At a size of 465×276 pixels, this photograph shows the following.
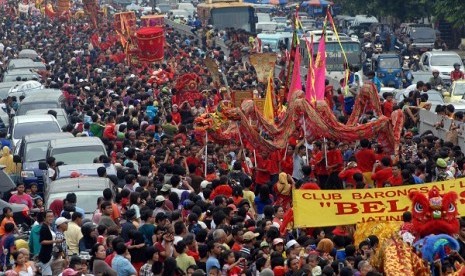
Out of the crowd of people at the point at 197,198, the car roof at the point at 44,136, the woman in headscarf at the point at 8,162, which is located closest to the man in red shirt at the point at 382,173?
the crowd of people at the point at 197,198

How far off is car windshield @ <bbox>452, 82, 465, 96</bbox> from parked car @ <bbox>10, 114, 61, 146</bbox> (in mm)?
8894

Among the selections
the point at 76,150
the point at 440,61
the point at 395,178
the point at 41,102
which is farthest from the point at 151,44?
the point at 395,178

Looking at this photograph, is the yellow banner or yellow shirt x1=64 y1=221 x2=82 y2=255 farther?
yellow shirt x1=64 y1=221 x2=82 y2=255

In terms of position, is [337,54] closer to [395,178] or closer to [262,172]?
[262,172]

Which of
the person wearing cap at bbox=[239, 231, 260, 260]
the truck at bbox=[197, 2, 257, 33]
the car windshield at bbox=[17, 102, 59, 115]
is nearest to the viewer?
the person wearing cap at bbox=[239, 231, 260, 260]

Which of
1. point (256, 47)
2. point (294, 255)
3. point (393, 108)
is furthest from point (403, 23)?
point (294, 255)

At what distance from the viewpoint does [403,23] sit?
212 ft

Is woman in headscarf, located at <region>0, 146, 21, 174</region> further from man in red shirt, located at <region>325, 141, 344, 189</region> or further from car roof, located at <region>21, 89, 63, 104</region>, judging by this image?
car roof, located at <region>21, 89, 63, 104</region>

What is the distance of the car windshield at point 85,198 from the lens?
2106 centimetres

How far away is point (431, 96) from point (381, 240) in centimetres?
1659

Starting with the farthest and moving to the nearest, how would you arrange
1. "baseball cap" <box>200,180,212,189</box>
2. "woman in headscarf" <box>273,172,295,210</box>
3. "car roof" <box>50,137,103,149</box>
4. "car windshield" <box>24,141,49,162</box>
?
"car windshield" <box>24,141,49,162</box> → "car roof" <box>50,137,103,149</box> → "baseball cap" <box>200,180,212,189</box> → "woman in headscarf" <box>273,172,295,210</box>

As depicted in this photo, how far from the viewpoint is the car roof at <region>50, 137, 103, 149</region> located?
25.5 m

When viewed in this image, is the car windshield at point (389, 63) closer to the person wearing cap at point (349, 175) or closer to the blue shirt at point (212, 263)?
the person wearing cap at point (349, 175)

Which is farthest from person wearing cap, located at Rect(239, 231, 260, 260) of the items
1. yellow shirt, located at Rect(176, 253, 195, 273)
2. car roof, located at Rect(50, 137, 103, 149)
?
car roof, located at Rect(50, 137, 103, 149)
